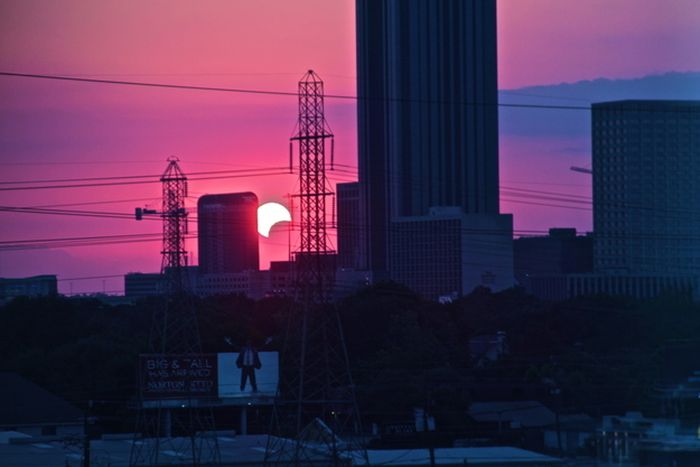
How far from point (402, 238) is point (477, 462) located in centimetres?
10749

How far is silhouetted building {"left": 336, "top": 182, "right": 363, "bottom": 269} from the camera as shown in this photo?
13512 centimetres

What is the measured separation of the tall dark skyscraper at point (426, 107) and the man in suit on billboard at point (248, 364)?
97.3 m

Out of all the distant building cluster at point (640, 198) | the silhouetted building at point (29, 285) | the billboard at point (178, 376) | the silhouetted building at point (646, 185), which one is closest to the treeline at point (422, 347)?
the billboard at point (178, 376)

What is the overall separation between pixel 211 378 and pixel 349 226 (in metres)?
98.6

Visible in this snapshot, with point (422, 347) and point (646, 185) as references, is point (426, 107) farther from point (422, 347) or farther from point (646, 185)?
point (422, 347)

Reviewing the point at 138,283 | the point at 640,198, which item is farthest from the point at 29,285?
Answer: the point at 640,198

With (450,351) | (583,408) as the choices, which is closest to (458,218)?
(450,351)

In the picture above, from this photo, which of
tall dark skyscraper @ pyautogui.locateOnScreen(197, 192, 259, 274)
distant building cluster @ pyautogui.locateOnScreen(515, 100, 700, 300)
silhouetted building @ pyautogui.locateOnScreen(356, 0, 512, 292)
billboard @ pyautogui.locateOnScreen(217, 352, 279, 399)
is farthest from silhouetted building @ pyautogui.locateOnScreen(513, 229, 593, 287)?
billboard @ pyautogui.locateOnScreen(217, 352, 279, 399)

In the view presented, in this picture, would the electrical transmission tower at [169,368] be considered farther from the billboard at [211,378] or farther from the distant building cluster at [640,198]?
the distant building cluster at [640,198]

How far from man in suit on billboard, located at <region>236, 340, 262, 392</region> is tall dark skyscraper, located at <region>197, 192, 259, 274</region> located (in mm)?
100381

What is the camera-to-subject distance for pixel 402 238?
13262 centimetres

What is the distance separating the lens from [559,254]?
12550 centimetres

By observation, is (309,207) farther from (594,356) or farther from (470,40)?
(470,40)

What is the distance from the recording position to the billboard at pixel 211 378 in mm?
36125
